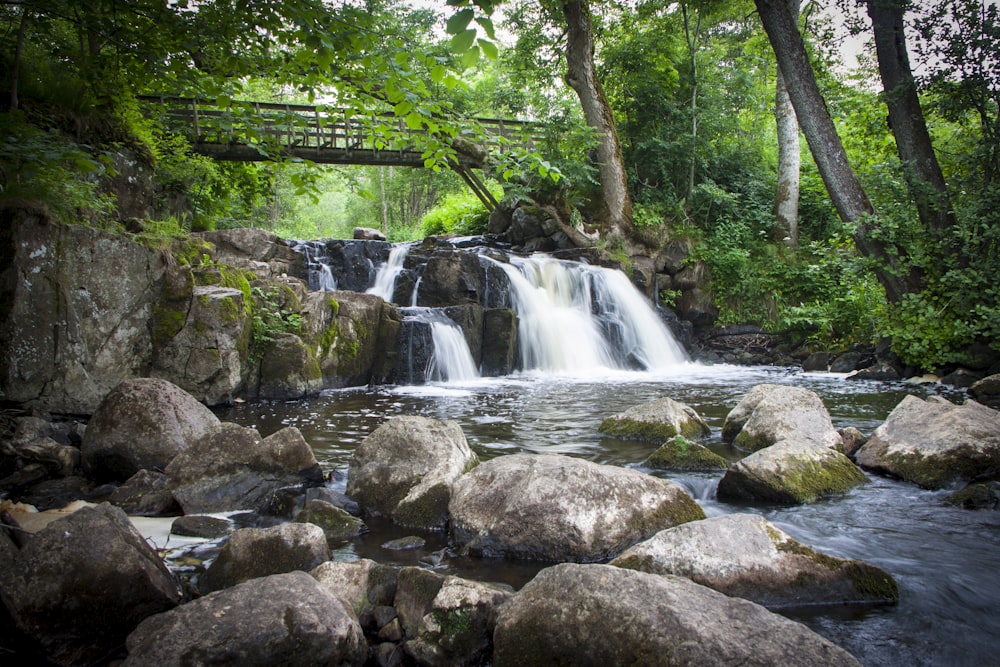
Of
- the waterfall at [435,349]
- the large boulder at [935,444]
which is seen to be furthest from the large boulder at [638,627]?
the waterfall at [435,349]

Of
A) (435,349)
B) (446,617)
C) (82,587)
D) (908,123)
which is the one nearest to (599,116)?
(908,123)

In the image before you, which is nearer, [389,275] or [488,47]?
[488,47]

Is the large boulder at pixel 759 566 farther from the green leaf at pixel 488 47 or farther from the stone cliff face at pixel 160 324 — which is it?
the stone cliff face at pixel 160 324

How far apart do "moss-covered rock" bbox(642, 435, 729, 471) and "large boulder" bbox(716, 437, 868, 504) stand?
50 centimetres

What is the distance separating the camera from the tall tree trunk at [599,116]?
18.7 metres

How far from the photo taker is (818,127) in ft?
33.5

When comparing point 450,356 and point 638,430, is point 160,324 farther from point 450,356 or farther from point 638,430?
point 638,430

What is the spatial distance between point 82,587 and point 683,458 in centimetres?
464

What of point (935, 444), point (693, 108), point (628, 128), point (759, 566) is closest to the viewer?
point (759, 566)

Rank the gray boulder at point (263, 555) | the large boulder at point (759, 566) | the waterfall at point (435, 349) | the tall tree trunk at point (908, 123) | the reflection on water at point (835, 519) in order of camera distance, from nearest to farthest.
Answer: the reflection on water at point (835, 519) → the large boulder at point (759, 566) → the gray boulder at point (263, 555) → the tall tree trunk at point (908, 123) → the waterfall at point (435, 349)

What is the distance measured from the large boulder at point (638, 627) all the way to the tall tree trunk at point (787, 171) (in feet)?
61.7

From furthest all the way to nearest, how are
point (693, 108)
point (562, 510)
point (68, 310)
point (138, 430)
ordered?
point (693, 108) → point (68, 310) → point (138, 430) → point (562, 510)

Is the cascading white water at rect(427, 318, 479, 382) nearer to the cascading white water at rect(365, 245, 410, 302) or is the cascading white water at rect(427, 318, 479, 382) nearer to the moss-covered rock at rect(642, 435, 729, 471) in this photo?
the cascading white water at rect(365, 245, 410, 302)

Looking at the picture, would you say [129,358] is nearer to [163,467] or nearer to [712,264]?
[163,467]
